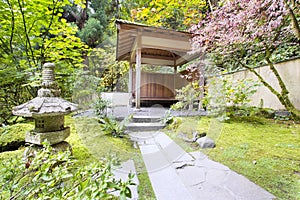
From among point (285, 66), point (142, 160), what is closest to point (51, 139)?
point (142, 160)

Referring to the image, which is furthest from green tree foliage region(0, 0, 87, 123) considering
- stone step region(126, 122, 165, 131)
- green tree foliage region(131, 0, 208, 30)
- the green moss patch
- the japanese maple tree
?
green tree foliage region(131, 0, 208, 30)

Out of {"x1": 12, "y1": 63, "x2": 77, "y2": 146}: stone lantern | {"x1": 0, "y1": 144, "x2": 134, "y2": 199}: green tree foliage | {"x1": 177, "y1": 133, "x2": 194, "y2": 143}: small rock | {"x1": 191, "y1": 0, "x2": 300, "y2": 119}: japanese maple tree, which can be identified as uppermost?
{"x1": 191, "y1": 0, "x2": 300, "y2": 119}: japanese maple tree

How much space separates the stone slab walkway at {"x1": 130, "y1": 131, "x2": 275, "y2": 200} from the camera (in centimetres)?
132

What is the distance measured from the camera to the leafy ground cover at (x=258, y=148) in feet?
4.89

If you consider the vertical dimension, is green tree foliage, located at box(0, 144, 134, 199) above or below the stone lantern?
below

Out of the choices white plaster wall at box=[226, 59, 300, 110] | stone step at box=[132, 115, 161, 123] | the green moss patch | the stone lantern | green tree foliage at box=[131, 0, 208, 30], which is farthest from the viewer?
green tree foliage at box=[131, 0, 208, 30]

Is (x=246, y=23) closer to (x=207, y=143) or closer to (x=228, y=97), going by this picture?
(x=228, y=97)

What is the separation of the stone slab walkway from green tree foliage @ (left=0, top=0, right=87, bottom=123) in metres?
2.37

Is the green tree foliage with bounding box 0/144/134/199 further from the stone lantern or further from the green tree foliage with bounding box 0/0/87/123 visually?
the green tree foliage with bounding box 0/0/87/123

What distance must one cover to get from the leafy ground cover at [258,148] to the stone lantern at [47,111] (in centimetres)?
192

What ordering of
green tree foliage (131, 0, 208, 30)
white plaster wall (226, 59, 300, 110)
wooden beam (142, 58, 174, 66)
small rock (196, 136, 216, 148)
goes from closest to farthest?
small rock (196, 136, 216, 148), white plaster wall (226, 59, 300, 110), green tree foliage (131, 0, 208, 30), wooden beam (142, 58, 174, 66)

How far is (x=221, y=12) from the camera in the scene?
3533 millimetres

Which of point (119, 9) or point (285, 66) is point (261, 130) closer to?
point (285, 66)

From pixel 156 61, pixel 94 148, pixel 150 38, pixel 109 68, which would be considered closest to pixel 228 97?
pixel 150 38
